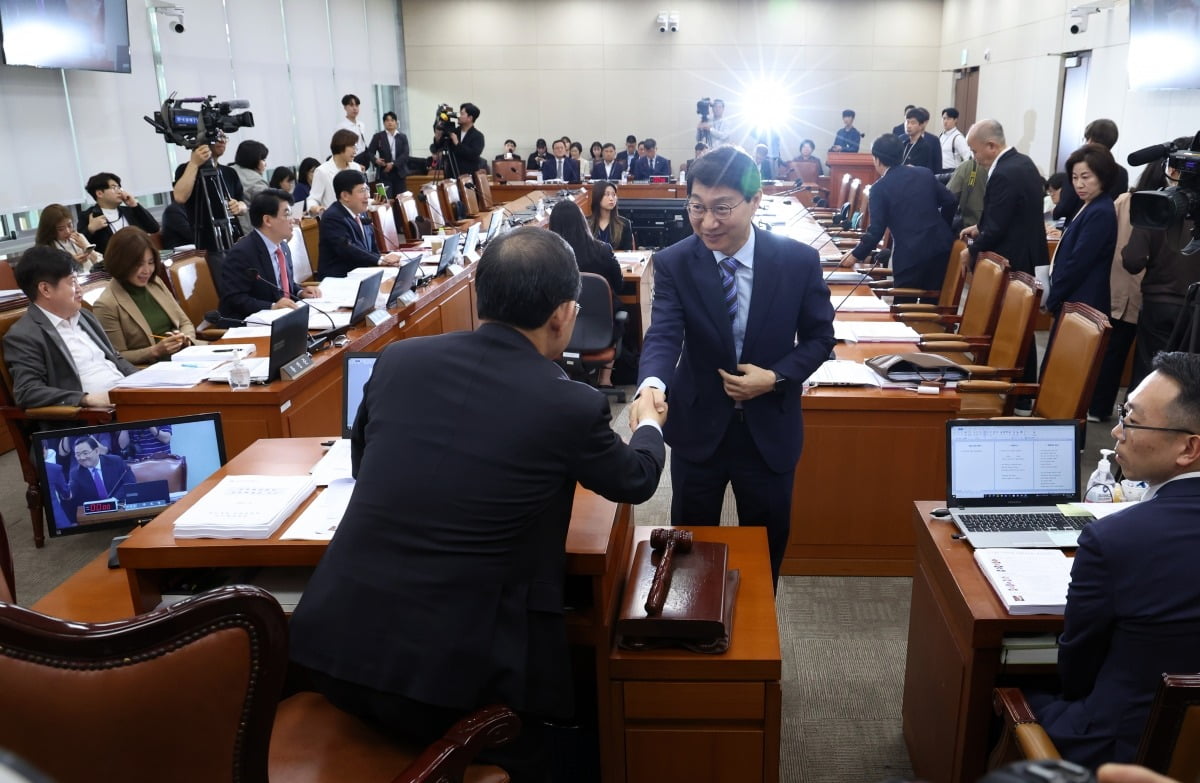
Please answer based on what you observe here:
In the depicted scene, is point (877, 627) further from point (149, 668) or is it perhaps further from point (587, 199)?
point (587, 199)

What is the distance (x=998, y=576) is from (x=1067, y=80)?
906 cm

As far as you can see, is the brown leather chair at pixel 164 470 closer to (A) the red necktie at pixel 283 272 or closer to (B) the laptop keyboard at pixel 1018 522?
(B) the laptop keyboard at pixel 1018 522

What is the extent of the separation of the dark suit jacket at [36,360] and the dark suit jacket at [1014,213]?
417 centimetres

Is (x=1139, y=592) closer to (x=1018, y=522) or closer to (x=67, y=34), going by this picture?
(x=1018, y=522)

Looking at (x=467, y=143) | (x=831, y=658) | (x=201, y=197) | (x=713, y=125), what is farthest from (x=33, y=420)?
(x=713, y=125)

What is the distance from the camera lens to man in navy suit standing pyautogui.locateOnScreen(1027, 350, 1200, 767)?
1.45m

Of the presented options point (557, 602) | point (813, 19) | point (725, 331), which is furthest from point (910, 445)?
point (813, 19)

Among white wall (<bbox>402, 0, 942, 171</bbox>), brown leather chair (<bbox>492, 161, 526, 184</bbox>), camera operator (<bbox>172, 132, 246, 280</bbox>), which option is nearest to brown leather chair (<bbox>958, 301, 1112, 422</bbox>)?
camera operator (<bbox>172, 132, 246, 280</bbox>)

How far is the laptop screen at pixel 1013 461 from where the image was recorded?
2164 mm

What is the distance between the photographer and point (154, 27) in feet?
25.6

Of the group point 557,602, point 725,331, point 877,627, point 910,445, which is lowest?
point 877,627

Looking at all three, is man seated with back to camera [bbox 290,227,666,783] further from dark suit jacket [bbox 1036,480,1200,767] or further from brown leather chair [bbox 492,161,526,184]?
brown leather chair [bbox 492,161,526,184]

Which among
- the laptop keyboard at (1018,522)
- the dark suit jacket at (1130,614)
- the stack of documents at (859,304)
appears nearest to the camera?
the dark suit jacket at (1130,614)

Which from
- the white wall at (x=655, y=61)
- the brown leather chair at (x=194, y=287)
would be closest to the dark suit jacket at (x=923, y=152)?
the brown leather chair at (x=194, y=287)
